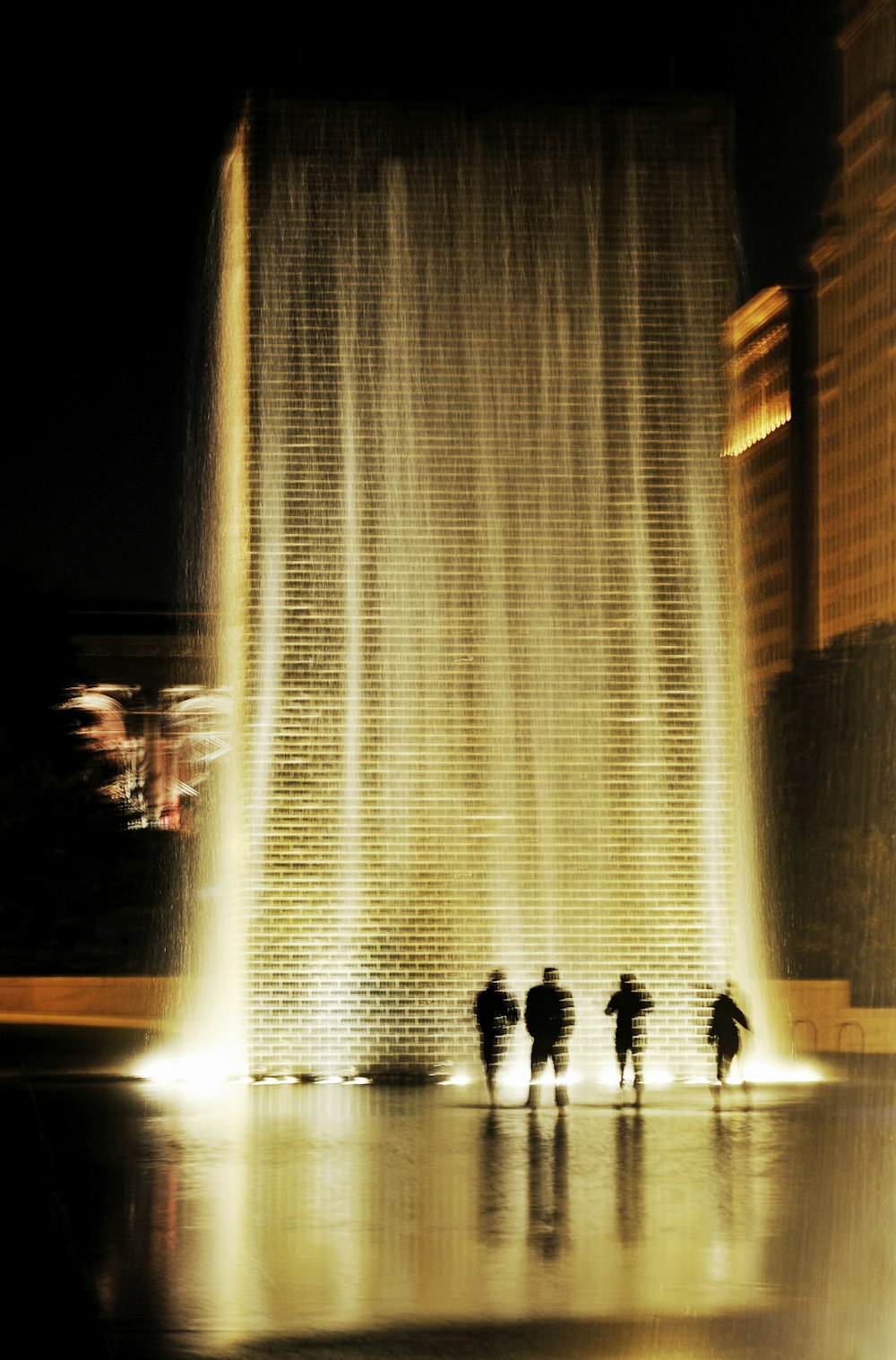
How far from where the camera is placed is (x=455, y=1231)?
10.6 metres

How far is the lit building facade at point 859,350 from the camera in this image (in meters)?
97.3

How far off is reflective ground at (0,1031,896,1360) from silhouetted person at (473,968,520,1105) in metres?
1.42

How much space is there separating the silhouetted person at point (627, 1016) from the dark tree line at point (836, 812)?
13199 millimetres

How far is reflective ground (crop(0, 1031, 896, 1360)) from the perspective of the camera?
7969 millimetres

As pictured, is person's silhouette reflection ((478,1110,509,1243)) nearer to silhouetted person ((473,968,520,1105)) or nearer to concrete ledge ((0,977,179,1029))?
silhouetted person ((473,968,520,1105))

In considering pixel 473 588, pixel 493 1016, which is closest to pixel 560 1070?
pixel 493 1016

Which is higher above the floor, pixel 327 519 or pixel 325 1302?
pixel 327 519

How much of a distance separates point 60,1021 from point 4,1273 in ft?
82.1

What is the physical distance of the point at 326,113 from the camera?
21641 millimetres

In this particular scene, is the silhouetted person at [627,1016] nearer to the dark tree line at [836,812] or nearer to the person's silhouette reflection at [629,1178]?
the person's silhouette reflection at [629,1178]

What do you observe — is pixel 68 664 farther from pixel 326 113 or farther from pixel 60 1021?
pixel 326 113

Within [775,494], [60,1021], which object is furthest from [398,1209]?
[775,494]

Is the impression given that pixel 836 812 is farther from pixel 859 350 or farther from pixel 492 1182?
pixel 859 350

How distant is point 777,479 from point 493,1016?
413 feet
